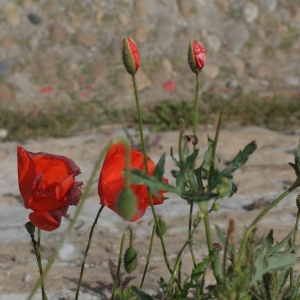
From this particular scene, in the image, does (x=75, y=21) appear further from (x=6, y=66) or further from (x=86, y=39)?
(x=6, y=66)

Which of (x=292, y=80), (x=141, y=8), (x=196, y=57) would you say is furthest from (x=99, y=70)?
(x=196, y=57)

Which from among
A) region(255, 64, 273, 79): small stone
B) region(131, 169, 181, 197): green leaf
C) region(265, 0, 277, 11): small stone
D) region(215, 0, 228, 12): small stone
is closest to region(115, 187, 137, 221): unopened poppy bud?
region(131, 169, 181, 197): green leaf

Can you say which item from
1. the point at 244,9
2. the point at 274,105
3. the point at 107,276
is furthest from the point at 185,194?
the point at 244,9

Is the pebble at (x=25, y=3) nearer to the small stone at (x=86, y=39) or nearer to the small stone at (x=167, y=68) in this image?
the small stone at (x=86, y=39)

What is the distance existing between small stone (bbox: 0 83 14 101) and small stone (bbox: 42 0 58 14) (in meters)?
0.70

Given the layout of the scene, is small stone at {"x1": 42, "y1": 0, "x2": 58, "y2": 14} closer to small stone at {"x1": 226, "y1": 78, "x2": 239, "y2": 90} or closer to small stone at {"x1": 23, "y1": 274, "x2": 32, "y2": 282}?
small stone at {"x1": 226, "y1": 78, "x2": 239, "y2": 90}

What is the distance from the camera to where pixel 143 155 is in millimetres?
1290

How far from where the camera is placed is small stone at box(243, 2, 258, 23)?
5.34 m

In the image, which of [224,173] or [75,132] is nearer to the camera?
[224,173]

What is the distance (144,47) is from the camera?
499cm

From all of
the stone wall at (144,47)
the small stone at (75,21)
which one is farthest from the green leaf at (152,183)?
the small stone at (75,21)

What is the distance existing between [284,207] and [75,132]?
1.78 m

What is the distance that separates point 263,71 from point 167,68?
817 mm

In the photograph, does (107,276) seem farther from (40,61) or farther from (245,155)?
(40,61)
